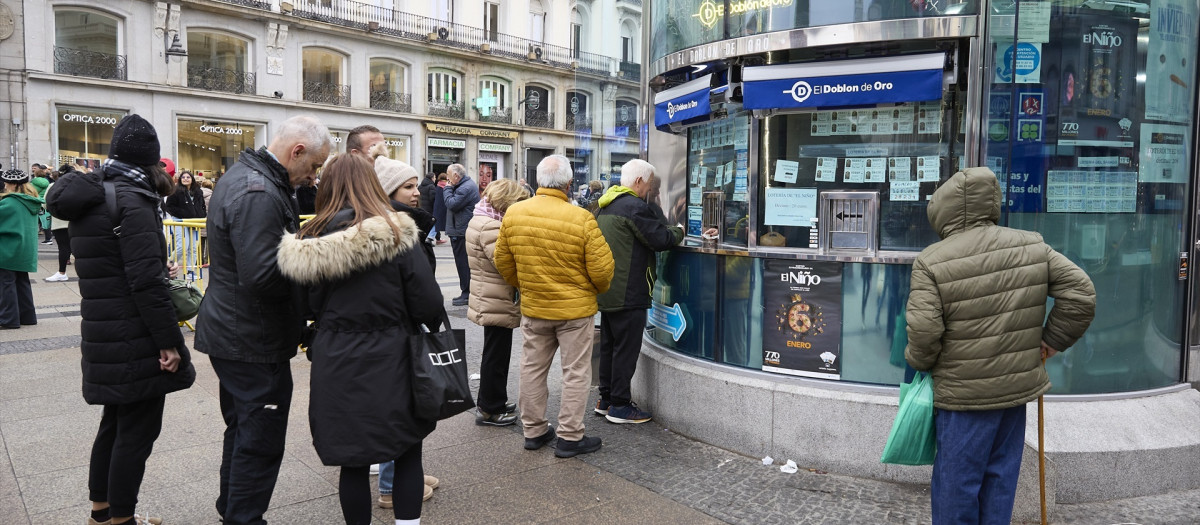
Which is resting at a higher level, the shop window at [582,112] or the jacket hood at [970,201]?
the shop window at [582,112]

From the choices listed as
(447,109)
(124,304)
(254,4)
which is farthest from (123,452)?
(447,109)

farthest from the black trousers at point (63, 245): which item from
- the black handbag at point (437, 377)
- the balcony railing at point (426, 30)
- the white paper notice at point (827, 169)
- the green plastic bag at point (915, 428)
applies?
the balcony railing at point (426, 30)

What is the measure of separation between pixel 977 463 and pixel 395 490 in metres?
2.41

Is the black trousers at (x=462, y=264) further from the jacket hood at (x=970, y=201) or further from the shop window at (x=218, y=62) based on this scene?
the shop window at (x=218, y=62)

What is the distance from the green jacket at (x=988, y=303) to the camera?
10.2 feet

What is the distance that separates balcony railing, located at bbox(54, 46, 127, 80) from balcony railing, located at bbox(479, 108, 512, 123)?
518 inches

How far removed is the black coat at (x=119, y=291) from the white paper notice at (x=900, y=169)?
13.0 feet

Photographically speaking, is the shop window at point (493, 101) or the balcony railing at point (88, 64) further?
the shop window at point (493, 101)

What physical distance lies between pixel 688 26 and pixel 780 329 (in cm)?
224

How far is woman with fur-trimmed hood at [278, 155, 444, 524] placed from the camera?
3023mm

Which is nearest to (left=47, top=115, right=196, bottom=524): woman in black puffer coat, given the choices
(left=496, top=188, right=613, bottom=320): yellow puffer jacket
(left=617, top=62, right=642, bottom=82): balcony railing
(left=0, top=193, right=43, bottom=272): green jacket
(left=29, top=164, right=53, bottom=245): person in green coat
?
(left=496, top=188, right=613, bottom=320): yellow puffer jacket

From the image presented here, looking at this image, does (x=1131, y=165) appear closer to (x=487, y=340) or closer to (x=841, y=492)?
(x=841, y=492)

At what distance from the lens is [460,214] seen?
10969 mm

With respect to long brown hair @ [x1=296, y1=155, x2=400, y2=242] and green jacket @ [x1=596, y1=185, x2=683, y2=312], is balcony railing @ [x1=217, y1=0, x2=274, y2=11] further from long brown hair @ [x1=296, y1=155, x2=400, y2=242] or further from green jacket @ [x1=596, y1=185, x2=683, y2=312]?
long brown hair @ [x1=296, y1=155, x2=400, y2=242]
